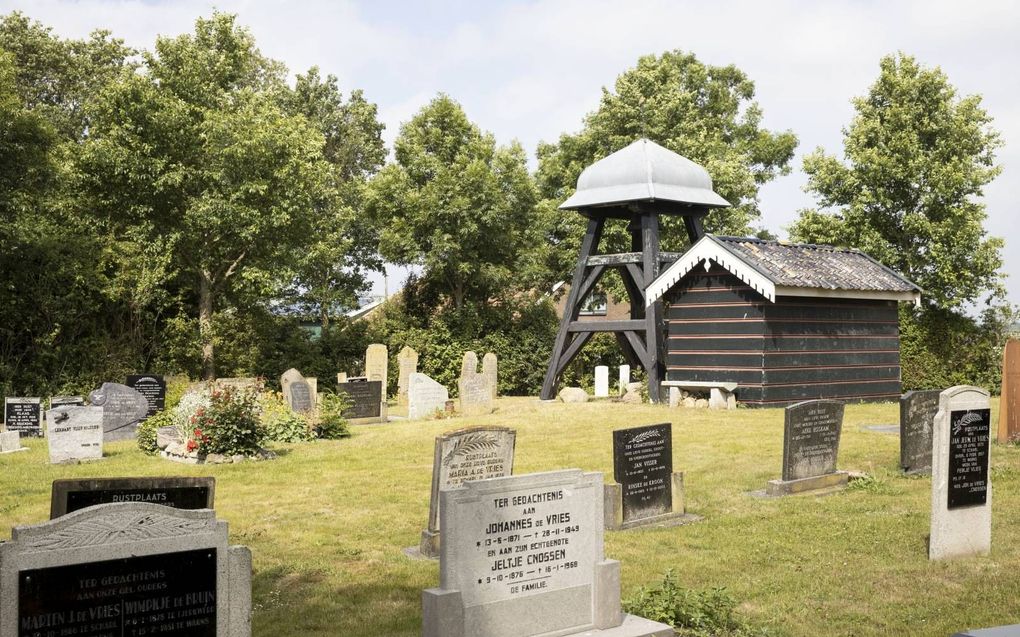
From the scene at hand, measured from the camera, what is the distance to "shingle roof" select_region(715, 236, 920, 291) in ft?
79.4

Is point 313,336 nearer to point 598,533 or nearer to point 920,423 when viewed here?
point 920,423

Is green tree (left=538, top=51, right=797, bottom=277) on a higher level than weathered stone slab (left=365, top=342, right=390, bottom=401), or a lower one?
higher

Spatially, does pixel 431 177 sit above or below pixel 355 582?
above

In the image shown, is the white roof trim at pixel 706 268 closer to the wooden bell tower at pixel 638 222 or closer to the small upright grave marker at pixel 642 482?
the wooden bell tower at pixel 638 222

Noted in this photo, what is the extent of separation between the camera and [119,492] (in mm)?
7637

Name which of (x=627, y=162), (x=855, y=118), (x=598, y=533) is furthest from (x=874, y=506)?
(x=855, y=118)

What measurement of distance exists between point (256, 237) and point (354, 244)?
31.3 ft

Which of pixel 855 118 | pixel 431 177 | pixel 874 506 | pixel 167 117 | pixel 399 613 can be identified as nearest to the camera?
pixel 399 613

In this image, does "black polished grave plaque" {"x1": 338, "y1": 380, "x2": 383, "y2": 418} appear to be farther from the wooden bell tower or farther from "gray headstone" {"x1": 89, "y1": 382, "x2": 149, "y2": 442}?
the wooden bell tower

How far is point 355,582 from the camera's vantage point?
918 cm

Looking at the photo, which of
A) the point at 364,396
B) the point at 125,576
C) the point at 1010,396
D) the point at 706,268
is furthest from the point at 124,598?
the point at 706,268

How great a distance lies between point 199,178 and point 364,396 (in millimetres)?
10456

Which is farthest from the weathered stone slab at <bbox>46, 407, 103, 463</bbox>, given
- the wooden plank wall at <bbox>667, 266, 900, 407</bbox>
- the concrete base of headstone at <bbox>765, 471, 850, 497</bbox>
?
the wooden plank wall at <bbox>667, 266, 900, 407</bbox>

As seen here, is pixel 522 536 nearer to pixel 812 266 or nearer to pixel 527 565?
pixel 527 565
